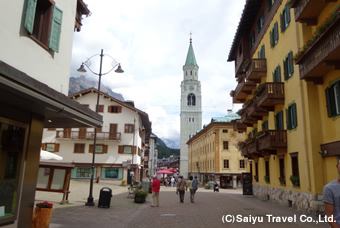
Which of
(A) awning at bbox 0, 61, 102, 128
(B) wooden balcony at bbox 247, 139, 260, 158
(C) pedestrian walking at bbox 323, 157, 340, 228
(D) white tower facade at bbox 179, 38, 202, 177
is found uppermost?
(D) white tower facade at bbox 179, 38, 202, 177

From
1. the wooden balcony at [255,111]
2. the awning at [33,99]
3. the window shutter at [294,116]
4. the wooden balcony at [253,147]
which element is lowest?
the awning at [33,99]

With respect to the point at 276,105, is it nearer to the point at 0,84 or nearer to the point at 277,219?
the point at 277,219

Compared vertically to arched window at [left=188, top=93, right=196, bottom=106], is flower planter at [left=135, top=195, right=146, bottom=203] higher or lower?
lower

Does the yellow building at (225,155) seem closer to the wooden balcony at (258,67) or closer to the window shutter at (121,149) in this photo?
the window shutter at (121,149)

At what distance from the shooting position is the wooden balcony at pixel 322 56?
11391 millimetres

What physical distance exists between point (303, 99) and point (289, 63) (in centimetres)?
325

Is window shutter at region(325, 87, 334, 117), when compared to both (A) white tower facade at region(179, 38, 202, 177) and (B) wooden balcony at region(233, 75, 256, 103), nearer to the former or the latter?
(B) wooden balcony at region(233, 75, 256, 103)

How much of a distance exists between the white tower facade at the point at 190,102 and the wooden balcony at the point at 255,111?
86.2 meters

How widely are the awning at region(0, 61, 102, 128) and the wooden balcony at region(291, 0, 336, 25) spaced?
11224mm

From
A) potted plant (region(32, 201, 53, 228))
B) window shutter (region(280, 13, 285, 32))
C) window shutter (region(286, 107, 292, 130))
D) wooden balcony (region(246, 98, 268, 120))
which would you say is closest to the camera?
potted plant (region(32, 201, 53, 228))

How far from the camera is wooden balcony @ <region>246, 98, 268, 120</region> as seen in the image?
74.6ft

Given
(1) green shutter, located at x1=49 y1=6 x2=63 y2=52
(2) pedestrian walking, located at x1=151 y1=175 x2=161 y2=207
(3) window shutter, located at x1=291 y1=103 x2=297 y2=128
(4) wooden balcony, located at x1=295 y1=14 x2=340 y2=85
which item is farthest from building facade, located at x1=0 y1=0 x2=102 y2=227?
(3) window shutter, located at x1=291 y1=103 x2=297 y2=128

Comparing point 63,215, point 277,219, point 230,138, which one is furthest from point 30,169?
point 230,138

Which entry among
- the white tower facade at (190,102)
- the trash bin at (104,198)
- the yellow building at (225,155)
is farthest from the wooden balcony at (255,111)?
the white tower facade at (190,102)
